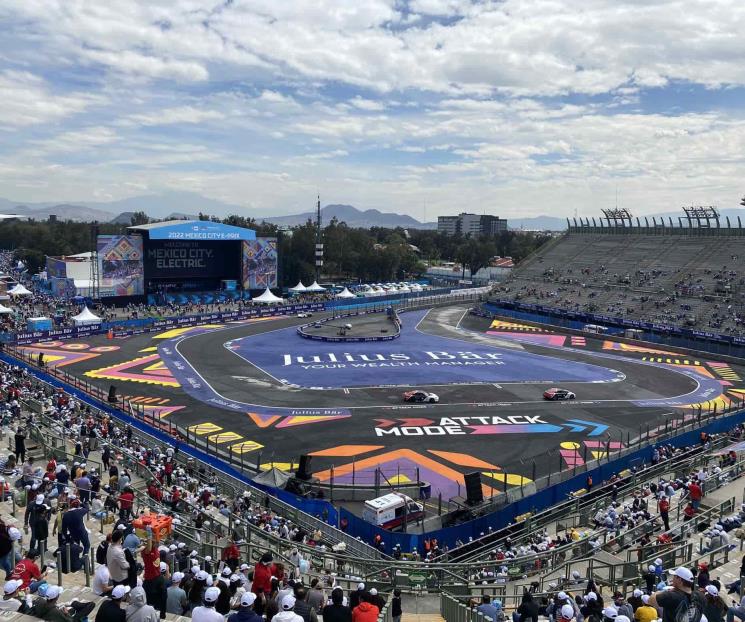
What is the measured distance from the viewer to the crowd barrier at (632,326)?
2406 inches

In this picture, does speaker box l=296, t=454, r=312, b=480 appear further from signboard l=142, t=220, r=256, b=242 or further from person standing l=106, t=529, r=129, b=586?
signboard l=142, t=220, r=256, b=242

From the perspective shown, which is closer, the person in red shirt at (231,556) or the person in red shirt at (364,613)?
the person in red shirt at (364,613)

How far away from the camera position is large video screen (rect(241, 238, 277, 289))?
95.6 metres

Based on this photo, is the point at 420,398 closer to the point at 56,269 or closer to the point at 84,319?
the point at 84,319

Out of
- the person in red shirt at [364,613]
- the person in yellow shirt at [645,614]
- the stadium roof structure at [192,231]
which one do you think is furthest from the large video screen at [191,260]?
the person in yellow shirt at [645,614]

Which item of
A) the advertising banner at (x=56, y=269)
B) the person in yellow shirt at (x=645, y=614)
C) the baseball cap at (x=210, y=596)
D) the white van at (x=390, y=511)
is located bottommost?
the white van at (x=390, y=511)

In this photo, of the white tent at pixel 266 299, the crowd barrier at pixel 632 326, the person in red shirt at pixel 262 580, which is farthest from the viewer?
the white tent at pixel 266 299

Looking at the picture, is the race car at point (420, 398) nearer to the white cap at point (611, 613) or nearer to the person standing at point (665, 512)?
the person standing at point (665, 512)

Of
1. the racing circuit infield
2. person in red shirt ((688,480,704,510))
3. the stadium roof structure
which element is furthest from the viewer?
the stadium roof structure

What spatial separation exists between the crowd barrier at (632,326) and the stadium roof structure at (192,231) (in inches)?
1502

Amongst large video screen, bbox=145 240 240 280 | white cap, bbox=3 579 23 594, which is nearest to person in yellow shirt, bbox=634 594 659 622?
→ white cap, bbox=3 579 23 594

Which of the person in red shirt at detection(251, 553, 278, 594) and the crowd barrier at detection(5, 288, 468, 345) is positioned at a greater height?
the person in red shirt at detection(251, 553, 278, 594)

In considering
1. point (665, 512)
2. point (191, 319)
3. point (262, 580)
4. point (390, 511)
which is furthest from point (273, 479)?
point (191, 319)

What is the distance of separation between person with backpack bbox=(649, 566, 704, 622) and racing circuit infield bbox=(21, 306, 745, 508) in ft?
59.2
